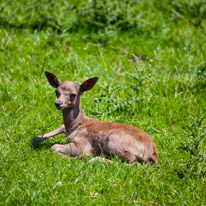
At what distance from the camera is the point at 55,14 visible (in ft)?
29.4

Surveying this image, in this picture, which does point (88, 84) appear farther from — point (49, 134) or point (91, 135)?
point (49, 134)

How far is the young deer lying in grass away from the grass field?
10.4 inches

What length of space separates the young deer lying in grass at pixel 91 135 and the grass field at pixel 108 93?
0.26 meters

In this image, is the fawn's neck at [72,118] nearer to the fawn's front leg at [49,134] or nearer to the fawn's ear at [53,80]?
the fawn's front leg at [49,134]

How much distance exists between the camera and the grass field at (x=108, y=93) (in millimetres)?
4852

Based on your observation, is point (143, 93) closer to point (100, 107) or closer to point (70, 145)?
point (100, 107)

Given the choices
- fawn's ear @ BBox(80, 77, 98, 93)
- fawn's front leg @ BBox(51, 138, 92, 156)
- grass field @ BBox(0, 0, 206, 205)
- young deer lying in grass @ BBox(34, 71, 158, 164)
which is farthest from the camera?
fawn's ear @ BBox(80, 77, 98, 93)

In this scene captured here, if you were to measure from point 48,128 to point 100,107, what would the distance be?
1.05m

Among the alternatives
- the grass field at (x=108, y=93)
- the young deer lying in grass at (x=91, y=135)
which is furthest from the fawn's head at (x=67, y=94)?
the grass field at (x=108, y=93)

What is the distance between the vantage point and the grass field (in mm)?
4852

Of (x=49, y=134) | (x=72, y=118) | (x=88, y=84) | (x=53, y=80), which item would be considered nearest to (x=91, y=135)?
(x=72, y=118)

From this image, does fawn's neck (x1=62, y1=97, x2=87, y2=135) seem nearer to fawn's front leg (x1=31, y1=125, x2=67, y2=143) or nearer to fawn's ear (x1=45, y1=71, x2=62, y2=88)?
fawn's front leg (x1=31, y1=125, x2=67, y2=143)

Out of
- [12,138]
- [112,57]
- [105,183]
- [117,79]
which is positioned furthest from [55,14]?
[105,183]

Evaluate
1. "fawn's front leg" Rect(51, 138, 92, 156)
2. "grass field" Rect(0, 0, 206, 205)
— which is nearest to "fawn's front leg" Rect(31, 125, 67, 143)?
"grass field" Rect(0, 0, 206, 205)
